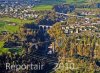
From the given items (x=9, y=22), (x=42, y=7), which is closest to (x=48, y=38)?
(x=9, y=22)

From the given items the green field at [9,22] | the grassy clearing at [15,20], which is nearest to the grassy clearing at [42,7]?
the grassy clearing at [15,20]

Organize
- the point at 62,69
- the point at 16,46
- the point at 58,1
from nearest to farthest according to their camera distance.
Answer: the point at 62,69
the point at 16,46
the point at 58,1

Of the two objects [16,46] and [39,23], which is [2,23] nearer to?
[39,23]

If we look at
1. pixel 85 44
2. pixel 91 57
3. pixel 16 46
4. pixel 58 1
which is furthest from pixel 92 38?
pixel 58 1

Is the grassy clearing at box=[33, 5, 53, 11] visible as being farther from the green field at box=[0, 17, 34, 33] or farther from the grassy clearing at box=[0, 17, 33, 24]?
the green field at box=[0, 17, 34, 33]

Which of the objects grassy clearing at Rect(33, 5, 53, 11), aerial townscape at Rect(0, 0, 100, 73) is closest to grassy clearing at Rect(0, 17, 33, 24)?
aerial townscape at Rect(0, 0, 100, 73)

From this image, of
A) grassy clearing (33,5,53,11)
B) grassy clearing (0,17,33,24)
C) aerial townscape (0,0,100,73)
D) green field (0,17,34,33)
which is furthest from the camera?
grassy clearing (33,5,53,11)

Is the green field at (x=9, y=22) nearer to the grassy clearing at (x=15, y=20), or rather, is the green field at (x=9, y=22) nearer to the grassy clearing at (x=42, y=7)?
the grassy clearing at (x=15, y=20)

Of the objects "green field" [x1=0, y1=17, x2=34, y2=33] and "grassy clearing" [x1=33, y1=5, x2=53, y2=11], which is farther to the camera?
"grassy clearing" [x1=33, y1=5, x2=53, y2=11]
